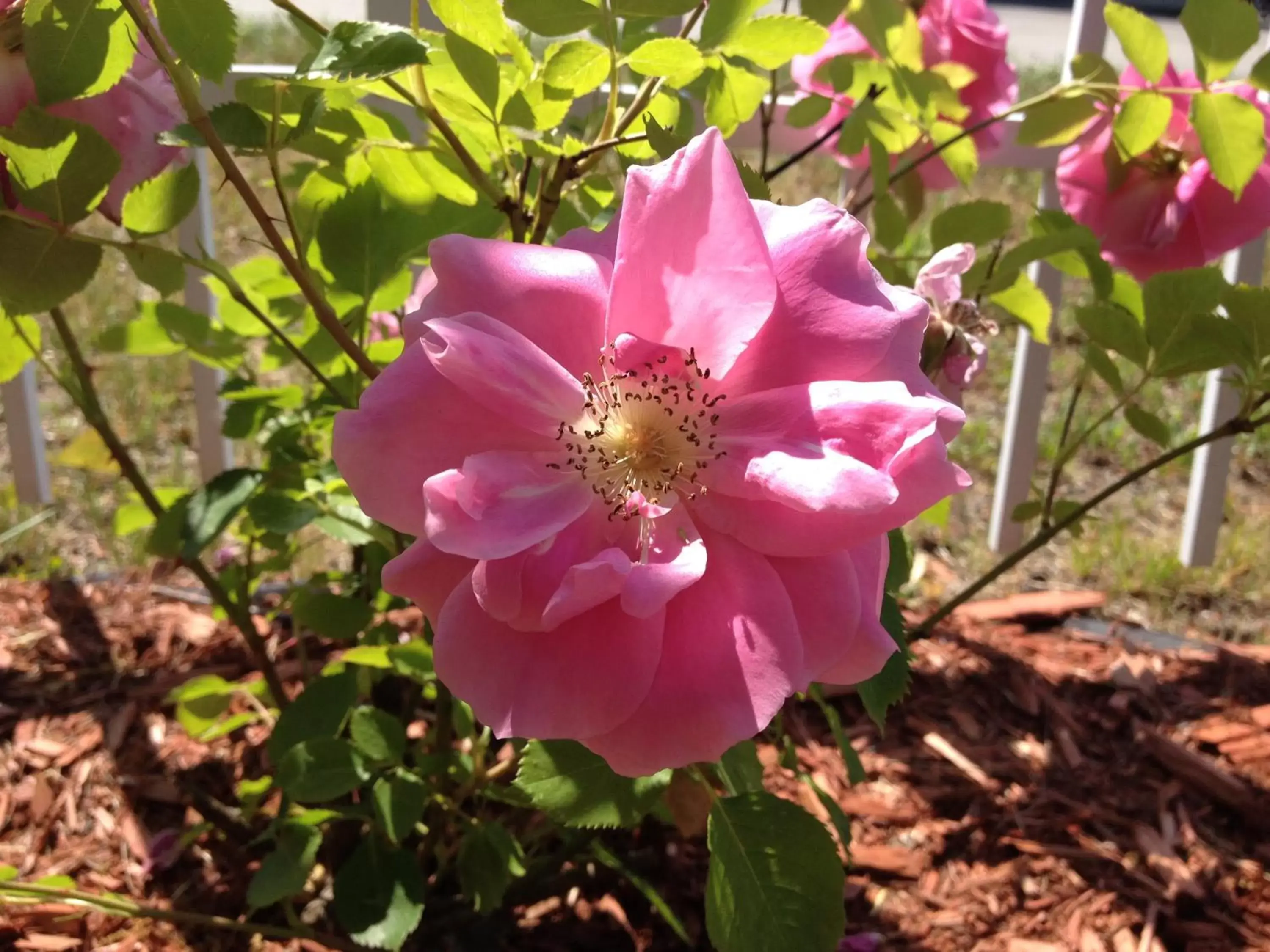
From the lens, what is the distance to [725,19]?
2.53 ft

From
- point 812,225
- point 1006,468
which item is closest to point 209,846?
point 812,225

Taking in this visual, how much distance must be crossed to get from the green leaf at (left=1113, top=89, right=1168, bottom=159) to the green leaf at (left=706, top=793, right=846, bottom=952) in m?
0.68

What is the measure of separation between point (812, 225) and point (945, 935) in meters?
0.97

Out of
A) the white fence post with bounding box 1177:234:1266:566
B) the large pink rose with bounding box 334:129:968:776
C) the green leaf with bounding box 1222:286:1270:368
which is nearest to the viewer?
the large pink rose with bounding box 334:129:968:776

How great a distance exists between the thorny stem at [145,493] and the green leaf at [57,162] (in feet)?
1.13

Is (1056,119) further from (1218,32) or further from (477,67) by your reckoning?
(477,67)

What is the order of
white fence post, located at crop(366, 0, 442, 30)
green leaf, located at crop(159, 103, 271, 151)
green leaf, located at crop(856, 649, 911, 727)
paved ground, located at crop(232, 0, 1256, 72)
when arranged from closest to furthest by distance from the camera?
1. green leaf, located at crop(159, 103, 271, 151)
2. green leaf, located at crop(856, 649, 911, 727)
3. white fence post, located at crop(366, 0, 442, 30)
4. paved ground, located at crop(232, 0, 1256, 72)

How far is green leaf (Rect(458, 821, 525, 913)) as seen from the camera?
96 centimetres

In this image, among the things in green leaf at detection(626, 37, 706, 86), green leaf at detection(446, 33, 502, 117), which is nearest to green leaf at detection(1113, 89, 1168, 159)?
green leaf at detection(626, 37, 706, 86)

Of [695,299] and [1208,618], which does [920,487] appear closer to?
[695,299]

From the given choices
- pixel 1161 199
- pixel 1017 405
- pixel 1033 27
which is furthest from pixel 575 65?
pixel 1033 27

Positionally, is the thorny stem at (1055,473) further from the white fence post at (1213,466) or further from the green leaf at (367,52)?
the white fence post at (1213,466)

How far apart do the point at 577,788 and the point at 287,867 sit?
0.36 meters

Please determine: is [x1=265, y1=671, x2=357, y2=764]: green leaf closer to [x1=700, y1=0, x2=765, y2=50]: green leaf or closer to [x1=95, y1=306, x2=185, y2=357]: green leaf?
[x1=95, y1=306, x2=185, y2=357]: green leaf
